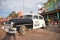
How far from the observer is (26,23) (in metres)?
1.77

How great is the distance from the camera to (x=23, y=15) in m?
1.76

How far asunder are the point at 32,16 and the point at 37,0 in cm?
24

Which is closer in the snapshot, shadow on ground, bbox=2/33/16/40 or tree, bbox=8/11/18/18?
shadow on ground, bbox=2/33/16/40

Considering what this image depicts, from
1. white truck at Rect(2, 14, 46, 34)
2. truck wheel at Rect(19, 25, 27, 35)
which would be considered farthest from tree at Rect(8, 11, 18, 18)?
truck wheel at Rect(19, 25, 27, 35)

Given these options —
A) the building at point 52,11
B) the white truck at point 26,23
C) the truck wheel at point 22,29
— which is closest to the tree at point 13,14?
the white truck at point 26,23

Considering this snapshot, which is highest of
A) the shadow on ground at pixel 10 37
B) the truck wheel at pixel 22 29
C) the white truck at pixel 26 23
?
the white truck at pixel 26 23

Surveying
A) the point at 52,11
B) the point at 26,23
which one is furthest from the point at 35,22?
the point at 52,11

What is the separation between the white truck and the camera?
5.67 feet

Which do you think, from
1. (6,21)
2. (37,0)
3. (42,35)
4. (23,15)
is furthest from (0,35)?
(37,0)

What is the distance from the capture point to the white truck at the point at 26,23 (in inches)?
68.1

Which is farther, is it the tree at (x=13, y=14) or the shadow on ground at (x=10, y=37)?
the tree at (x=13, y=14)

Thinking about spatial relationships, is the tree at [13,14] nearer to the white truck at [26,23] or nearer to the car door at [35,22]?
the white truck at [26,23]

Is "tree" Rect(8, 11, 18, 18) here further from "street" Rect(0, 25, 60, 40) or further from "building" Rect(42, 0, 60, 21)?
"building" Rect(42, 0, 60, 21)

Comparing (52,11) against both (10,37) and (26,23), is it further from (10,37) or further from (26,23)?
(10,37)
